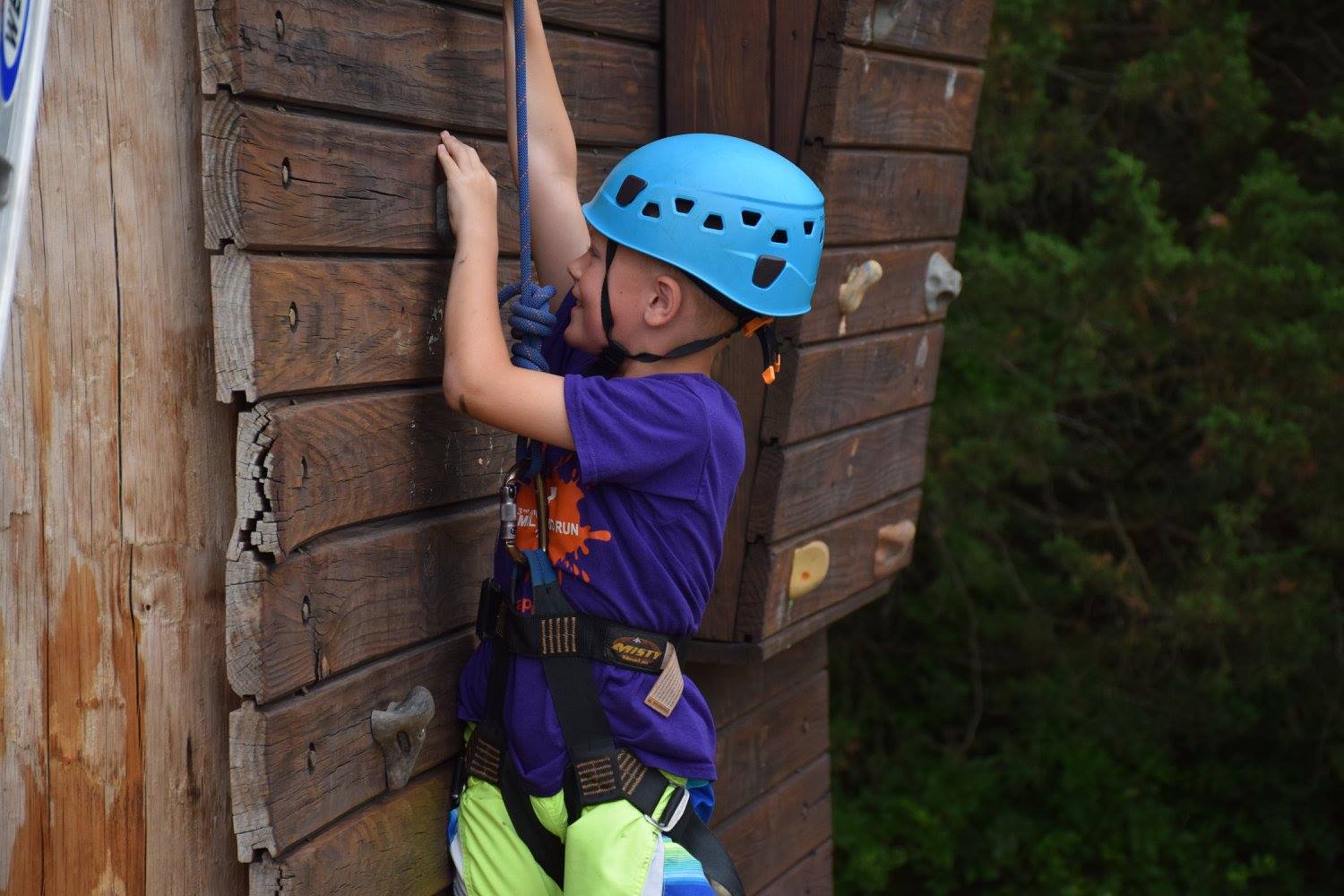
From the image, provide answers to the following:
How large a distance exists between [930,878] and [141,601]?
558 centimetres

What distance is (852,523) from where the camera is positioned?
12.3 ft

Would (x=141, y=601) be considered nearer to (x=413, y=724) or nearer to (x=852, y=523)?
→ (x=413, y=724)

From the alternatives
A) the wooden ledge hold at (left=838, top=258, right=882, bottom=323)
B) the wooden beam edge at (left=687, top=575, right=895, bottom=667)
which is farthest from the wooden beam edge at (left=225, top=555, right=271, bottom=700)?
the wooden ledge hold at (left=838, top=258, right=882, bottom=323)

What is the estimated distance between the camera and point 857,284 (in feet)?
11.1

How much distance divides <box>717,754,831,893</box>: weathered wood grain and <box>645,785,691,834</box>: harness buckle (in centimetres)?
151

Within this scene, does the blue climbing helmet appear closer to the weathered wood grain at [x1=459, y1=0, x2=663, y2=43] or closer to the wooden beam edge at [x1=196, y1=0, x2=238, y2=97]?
the weathered wood grain at [x1=459, y1=0, x2=663, y2=43]

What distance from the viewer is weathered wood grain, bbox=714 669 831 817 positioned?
386 centimetres

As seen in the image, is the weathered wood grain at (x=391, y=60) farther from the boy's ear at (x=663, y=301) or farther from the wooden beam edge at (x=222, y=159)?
the boy's ear at (x=663, y=301)

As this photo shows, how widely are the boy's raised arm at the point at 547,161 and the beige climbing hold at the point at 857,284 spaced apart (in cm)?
92

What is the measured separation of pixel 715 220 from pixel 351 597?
32.1 inches

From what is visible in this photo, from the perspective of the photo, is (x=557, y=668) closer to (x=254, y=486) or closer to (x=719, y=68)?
(x=254, y=486)

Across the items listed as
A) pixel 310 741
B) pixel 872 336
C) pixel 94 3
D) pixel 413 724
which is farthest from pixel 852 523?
pixel 94 3

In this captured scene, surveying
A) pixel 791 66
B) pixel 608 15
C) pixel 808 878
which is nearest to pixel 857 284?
pixel 791 66

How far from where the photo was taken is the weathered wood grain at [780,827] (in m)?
3.96
